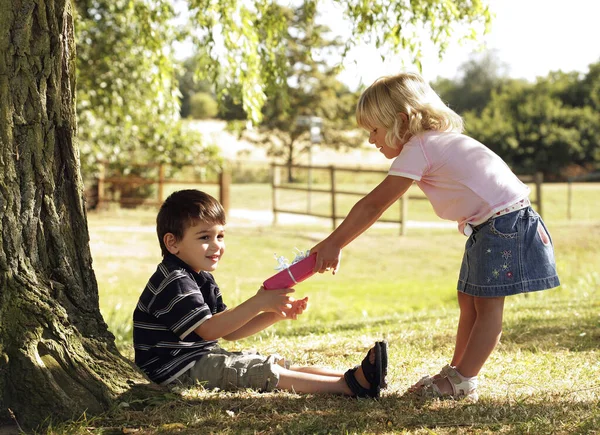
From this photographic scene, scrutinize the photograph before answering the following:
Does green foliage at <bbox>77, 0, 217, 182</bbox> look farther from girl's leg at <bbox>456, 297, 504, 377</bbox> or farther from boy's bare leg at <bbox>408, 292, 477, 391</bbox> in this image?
girl's leg at <bbox>456, 297, 504, 377</bbox>

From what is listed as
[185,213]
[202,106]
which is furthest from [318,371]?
[202,106]

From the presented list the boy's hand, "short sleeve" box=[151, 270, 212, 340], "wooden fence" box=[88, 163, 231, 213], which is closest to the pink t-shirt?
the boy's hand

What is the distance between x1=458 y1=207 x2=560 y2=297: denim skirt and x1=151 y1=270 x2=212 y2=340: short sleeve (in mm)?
1194

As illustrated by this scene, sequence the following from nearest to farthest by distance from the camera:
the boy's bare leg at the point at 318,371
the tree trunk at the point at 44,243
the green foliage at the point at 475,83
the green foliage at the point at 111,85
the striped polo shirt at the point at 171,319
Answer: the tree trunk at the point at 44,243
the striped polo shirt at the point at 171,319
the boy's bare leg at the point at 318,371
the green foliage at the point at 111,85
the green foliage at the point at 475,83

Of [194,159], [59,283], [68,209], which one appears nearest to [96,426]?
[59,283]

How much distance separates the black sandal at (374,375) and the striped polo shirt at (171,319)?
2.27 ft

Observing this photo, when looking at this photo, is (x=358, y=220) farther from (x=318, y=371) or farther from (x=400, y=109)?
(x=318, y=371)

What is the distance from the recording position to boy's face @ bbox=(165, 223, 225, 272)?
345 cm

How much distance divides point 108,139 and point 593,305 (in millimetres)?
15845

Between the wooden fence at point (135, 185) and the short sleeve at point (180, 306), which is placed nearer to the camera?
the short sleeve at point (180, 306)

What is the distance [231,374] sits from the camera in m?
3.45

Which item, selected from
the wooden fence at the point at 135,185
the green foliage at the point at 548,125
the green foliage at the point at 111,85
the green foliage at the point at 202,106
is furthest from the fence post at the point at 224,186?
the green foliage at the point at 202,106

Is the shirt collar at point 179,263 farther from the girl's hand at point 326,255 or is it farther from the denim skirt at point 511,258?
the denim skirt at point 511,258

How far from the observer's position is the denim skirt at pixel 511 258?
328 cm
